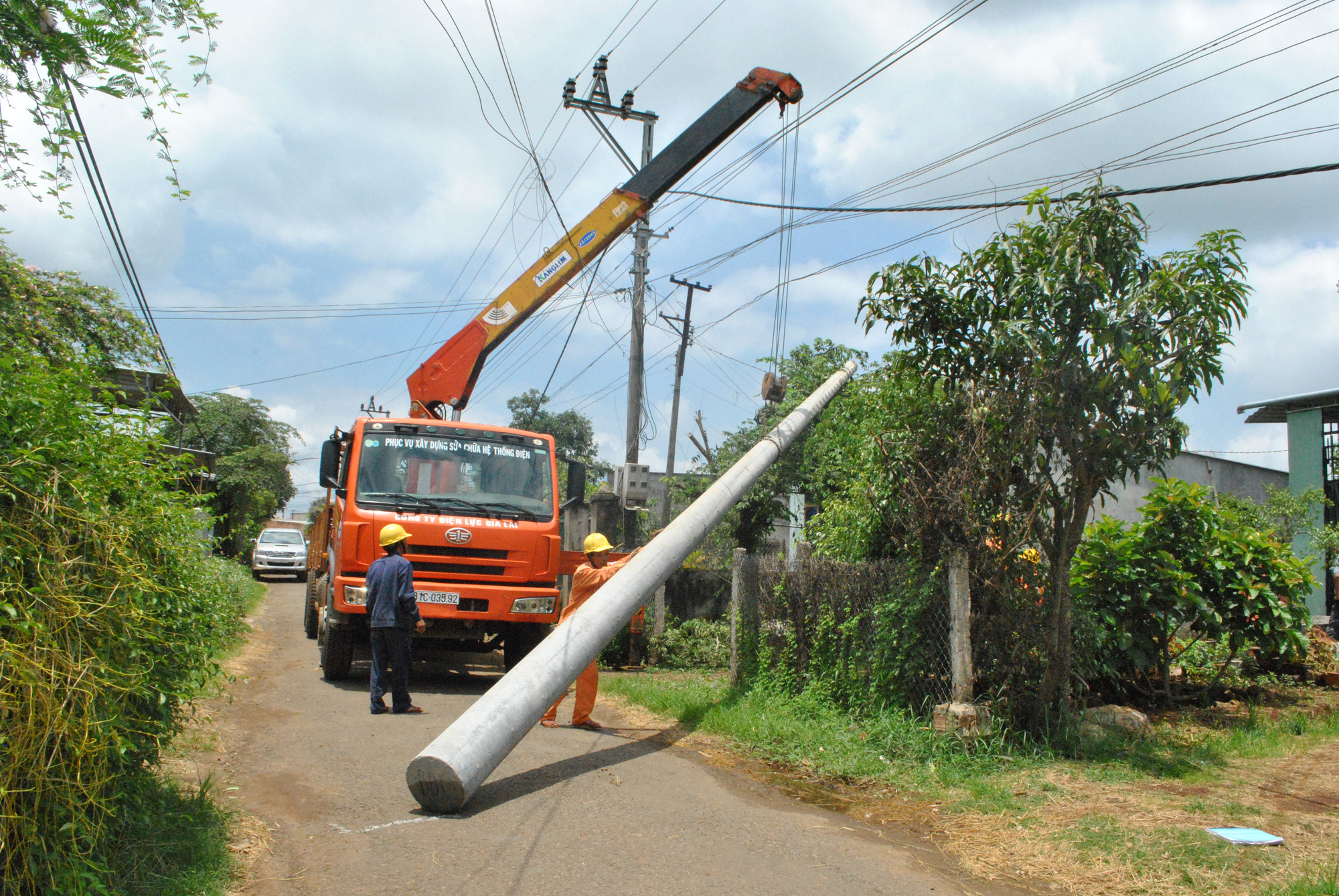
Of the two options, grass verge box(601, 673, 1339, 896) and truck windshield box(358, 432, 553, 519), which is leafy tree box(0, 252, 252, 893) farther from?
truck windshield box(358, 432, 553, 519)

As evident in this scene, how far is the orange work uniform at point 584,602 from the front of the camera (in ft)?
24.4

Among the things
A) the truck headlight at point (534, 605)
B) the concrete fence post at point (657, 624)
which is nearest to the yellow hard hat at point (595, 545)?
the truck headlight at point (534, 605)

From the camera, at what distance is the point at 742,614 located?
9.36 m

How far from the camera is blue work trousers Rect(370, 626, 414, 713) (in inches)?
296

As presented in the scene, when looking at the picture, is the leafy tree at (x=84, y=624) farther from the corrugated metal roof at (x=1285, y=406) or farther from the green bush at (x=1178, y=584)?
the corrugated metal roof at (x=1285, y=406)

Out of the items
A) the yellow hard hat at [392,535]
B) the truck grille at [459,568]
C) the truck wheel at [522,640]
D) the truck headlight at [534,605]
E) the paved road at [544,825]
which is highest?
the yellow hard hat at [392,535]

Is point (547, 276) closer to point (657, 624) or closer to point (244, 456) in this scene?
point (657, 624)

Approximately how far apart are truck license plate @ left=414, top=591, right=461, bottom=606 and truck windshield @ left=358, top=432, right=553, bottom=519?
80cm

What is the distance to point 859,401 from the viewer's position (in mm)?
9102

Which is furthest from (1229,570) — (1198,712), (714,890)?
(714,890)

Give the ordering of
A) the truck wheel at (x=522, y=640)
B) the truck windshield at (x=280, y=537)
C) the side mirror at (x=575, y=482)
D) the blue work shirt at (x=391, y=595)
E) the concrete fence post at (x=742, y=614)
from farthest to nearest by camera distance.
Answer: the truck windshield at (x=280, y=537) → the side mirror at (x=575, y=482) → the truck wheel at (x=522, y=640) → the concrete fence post at (x=742, y=614) → the blue work shirt at (x=391, y=595)

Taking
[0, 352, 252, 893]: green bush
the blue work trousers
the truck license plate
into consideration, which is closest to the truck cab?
the truck license plate

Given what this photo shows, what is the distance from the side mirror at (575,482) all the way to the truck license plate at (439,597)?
1707 millimetres

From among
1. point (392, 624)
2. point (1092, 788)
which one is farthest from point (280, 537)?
point (1092, 788)
